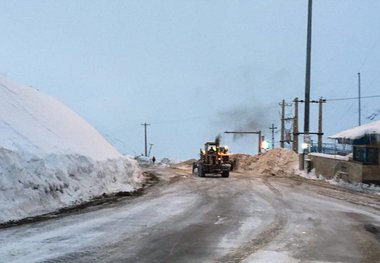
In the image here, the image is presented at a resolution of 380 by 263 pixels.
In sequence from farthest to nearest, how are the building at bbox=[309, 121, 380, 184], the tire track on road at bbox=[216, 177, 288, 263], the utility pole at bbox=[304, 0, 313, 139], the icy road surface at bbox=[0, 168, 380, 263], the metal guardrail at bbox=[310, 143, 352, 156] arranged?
the utility pole at bbox=[304, 0, 313, 139] < the metal guardrail at bbox=[310, 143, 352, 156] < the building at bbox=[309, 121, 380, 184] < the icy road surface at bbox=[0, 168, 380, 263] < the tire track on road at bbox=[216, 177, 288, 263]

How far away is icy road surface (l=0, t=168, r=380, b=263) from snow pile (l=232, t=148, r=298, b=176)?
23447 mm

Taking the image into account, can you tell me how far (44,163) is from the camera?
552 inches

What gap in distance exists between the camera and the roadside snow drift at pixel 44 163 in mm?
12273

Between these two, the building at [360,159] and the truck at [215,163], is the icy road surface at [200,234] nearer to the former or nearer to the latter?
the building at [360,159]

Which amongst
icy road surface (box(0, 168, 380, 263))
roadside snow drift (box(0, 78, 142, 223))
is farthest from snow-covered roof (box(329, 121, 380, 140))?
roadside snow drift (box(0, 78, 142, 223))

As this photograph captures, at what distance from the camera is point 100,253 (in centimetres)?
777

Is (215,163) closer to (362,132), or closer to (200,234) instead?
(362,132)

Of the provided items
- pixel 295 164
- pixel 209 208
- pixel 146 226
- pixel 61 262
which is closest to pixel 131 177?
pixel 209 208

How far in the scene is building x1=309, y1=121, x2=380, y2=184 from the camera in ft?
80.1

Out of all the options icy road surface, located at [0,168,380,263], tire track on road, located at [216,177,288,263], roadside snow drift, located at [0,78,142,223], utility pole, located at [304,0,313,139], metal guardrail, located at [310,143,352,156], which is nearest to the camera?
tire track on road, located at [216,177,288,263]

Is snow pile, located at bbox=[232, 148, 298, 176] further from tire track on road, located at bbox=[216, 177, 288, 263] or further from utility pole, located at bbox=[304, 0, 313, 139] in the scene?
tire track on road, located at bbox=[216, 177, 288, 263]

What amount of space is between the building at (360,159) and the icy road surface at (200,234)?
390 inches

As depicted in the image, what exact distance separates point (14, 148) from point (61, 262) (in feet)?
23.8

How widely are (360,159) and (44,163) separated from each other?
1782 centimetres
